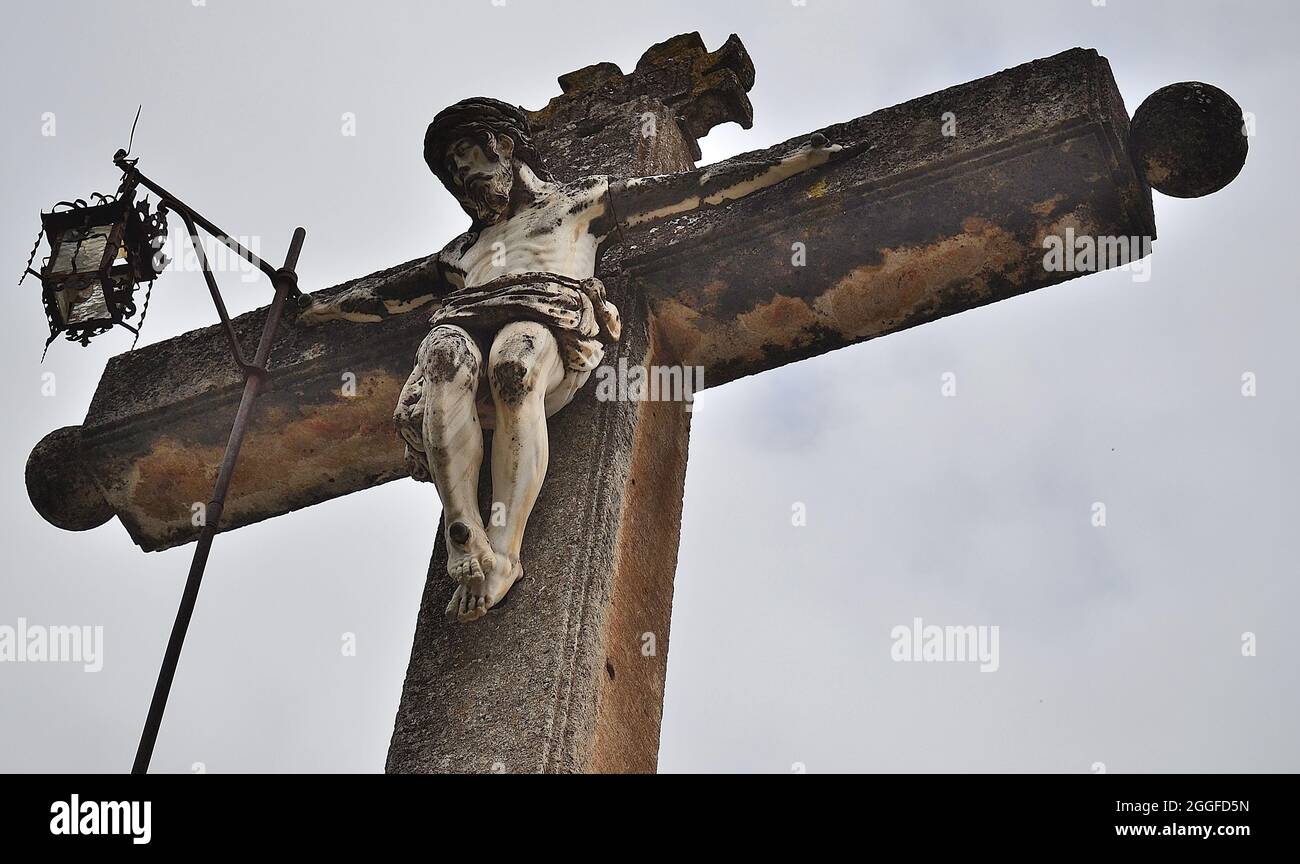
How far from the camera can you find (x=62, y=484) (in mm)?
6574

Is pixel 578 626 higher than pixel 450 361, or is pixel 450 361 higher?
pixel 450 361

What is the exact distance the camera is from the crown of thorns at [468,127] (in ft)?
19.2

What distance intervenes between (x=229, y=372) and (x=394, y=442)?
74 cm

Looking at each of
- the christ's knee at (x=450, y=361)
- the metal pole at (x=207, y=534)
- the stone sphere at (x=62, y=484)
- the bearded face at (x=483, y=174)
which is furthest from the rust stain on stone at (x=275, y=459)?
the christ's knee at (x=450, y=361)

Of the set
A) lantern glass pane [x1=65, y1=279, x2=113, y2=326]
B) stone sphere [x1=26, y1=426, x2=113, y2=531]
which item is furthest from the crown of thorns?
stone sphere [x1=26, y1=426, x2=113, y2=531]

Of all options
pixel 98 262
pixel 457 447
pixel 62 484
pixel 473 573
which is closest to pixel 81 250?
pixel 98 262

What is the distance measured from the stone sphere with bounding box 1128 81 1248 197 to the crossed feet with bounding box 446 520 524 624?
7.72 ft

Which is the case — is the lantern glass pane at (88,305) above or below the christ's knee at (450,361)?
above

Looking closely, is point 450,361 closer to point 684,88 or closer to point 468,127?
point 468,127

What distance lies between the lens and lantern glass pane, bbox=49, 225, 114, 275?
18.5 feet

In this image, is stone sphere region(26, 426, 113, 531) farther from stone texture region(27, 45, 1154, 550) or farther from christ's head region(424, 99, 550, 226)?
christ's head region(424, 99, 550, 226)

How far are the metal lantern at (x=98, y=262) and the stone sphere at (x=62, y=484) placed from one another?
957 millimetres

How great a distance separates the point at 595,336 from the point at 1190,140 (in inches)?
75.7

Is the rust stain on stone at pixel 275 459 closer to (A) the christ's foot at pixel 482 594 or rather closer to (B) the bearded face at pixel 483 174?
(B) the bearded face at pixel 483 174
